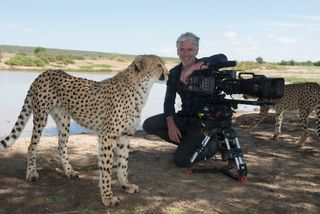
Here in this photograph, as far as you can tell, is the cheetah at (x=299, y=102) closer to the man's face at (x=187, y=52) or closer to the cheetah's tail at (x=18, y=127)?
the man's face at (x=187, y=52)

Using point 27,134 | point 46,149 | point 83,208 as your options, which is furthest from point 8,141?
A: point 27,134

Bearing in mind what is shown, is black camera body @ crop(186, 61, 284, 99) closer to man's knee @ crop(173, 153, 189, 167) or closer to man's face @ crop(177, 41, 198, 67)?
man's face @ crop(177, 41, 198, 67)

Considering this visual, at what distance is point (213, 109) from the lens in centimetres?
439

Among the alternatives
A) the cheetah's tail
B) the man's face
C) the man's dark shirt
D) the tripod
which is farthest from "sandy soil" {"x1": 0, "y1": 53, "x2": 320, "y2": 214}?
the man's face

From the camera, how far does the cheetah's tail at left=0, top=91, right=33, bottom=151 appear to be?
162 inches

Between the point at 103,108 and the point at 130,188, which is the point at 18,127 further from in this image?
the point at 130,188

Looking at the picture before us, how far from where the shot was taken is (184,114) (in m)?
5.14

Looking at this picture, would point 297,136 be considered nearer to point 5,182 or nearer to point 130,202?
point 130,202

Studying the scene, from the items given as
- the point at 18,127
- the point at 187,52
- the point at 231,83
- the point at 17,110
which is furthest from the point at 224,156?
the point at 17,110

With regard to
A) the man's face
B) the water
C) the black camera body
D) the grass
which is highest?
the man's face

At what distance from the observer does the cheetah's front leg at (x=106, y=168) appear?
3.59m

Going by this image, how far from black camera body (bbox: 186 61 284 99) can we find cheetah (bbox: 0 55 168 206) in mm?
457

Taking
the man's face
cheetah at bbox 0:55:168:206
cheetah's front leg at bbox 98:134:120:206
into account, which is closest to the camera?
cheetah's front leg at bbox 98:134:120:206

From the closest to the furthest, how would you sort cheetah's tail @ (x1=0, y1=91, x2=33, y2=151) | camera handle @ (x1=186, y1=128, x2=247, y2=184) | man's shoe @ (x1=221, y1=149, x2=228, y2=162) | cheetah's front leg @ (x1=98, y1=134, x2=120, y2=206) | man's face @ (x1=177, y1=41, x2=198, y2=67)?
cheetah's front leg @ (x1=98, y1=134, x2=120, y2=206), cheetah's tail @ (x1=0, y1=91, x2=33, y2=151), camera handle @ (x1=186, y1=128, x2=247, y2=184), man's face @ (x1=177, y1=41, x2=198, y2=67), man's shoe @ (x1=221, y1=149, x2=228, y2=162)
